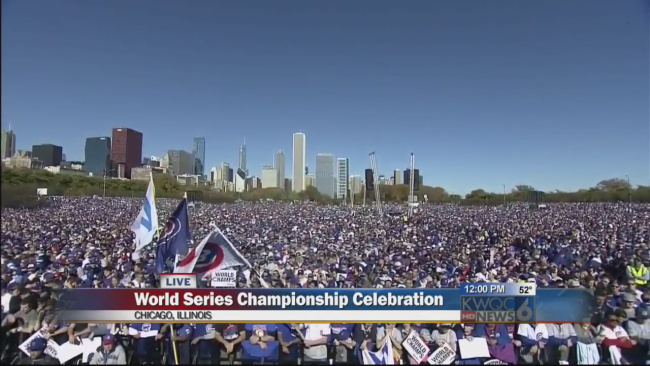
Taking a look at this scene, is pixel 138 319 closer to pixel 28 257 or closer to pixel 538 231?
pixel 28 257

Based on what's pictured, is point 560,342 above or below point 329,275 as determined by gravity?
below

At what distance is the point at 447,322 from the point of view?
19.2 feet

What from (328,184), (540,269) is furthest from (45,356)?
(540,269)

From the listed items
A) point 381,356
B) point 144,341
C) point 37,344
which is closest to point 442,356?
point 381,356

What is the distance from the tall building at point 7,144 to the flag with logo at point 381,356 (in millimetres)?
5821

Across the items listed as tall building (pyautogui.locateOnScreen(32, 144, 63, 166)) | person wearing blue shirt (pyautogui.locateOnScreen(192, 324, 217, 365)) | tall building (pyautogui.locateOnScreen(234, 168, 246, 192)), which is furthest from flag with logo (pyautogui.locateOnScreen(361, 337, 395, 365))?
tall building (pyautogui.locateOnScreen(234, 168, 246, 192))

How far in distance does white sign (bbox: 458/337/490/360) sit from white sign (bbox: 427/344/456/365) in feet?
0.51

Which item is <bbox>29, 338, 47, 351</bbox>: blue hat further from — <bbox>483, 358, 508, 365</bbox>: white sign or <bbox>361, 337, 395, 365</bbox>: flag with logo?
<bbox>483, 358, 508, 365</bbox>: white sign

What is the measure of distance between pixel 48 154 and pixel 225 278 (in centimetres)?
598

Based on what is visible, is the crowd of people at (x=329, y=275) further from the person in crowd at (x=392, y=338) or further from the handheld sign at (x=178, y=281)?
the handheld sign at (x=178, y=281)

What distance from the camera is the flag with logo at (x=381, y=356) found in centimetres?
614

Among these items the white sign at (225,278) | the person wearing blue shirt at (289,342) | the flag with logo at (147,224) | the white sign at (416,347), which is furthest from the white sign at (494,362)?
the flag with logo at (147,224)

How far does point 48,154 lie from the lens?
958 centimetres

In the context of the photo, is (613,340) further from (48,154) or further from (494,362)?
(48,154)
